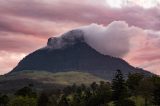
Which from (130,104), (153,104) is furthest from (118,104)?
(153,104)

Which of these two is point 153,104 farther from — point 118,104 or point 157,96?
point 118,104

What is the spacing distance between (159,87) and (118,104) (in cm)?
2424

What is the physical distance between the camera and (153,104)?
200 m

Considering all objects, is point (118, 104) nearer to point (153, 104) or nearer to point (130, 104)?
point (130, 104)

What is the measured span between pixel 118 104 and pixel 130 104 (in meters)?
6.24

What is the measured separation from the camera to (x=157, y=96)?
19600cm

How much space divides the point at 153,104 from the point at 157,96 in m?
6.02

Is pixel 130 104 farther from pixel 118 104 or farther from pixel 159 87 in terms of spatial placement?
pixel 159 87

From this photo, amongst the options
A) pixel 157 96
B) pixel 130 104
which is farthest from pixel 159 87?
pixel 130 104

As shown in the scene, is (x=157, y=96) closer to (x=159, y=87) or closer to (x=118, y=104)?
(x=159, y=87)

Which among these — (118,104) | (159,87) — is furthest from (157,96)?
(118,104)

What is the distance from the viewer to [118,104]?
19112 centimetres

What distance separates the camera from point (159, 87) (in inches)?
7825

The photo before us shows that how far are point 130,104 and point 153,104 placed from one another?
17.6m
